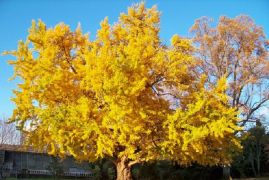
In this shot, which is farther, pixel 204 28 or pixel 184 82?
pixel 204 28

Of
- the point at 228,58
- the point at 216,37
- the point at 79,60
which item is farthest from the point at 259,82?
the point at 79,60

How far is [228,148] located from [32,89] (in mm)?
6445

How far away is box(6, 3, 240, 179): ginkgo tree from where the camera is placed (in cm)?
889

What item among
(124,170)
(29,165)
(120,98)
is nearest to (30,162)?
(29,165)

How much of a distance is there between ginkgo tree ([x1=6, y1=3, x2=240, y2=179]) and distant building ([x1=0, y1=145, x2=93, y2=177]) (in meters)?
13.4

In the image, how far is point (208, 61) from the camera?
68.0 feet

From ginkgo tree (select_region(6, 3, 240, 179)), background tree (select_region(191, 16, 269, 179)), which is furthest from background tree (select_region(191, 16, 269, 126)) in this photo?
ginkgo tree (select_region(6, 3, 240, 179))

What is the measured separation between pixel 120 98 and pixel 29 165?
17689 millimetres

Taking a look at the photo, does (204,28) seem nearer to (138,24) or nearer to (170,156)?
(138,24)

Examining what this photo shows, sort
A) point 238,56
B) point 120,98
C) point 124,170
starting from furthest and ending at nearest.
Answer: point 238,56, point 124,170, point 120,98

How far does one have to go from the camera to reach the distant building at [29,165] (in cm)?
2262

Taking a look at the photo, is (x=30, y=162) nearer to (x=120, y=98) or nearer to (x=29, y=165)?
(x=29, y=165)

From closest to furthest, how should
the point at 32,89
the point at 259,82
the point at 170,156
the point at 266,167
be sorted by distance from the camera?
the point at 32,89 < the point at 170,156 < the point at 259,82 < the point at 266,167

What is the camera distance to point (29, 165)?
2386 centimetres
